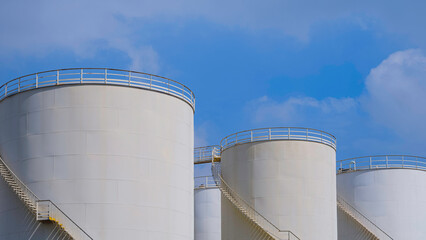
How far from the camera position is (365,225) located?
43.4 m

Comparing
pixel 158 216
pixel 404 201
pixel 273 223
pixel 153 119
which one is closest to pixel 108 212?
pixel 158 216

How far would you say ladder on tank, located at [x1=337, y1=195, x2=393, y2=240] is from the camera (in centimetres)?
4300

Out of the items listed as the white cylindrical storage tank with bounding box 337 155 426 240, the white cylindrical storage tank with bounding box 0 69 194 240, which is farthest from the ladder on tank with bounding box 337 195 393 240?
the white cylindrical storage tank with bounding box 0 69 194 240

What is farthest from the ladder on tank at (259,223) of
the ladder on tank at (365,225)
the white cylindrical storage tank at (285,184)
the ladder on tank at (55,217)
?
the ladder on tank at (55,217)

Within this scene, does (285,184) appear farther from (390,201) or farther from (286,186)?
(390,201)

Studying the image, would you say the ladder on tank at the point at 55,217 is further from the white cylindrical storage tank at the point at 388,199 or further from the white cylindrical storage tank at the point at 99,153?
the white cylindrical storage tank at the point at 388,199

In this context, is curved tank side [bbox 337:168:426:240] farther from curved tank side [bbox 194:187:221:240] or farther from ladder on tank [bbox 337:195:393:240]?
curved tank side [bbox 194:187:221:240]

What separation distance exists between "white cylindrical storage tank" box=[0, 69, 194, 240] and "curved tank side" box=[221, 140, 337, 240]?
26.6 ft

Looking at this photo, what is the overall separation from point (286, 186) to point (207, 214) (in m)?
18.1

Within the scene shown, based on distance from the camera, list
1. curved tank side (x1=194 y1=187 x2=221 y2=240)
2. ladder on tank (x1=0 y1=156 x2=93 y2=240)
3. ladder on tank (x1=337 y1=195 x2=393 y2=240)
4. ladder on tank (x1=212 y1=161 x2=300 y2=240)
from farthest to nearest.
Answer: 1. curved tank side (x1=194 y1=187 x2=221 y2=240)
2. ladder on tank (x1=337 y1=195 x2=393 y2=240)
3. ladder on tank (x1=212 y1=161 x2=300 y2=240)
4. ladder on tank (x1=0 y1=156 x2=93 y2=240)

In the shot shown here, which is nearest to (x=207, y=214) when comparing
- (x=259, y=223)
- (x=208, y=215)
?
(x=208, y=215)

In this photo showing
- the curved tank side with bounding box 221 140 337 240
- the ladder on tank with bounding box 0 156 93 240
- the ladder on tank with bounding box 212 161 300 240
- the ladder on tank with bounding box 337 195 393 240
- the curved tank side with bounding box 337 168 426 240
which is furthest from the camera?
the curved tank side with bounding box 337 168 426 240

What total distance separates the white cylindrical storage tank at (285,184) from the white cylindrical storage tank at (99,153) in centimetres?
809

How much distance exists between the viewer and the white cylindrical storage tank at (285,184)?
115 ft
